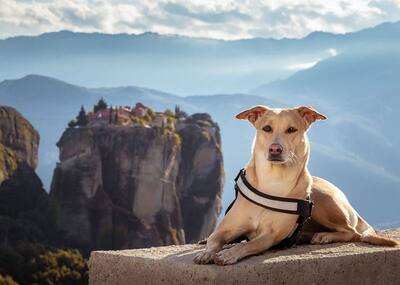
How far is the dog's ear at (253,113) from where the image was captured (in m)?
5.09

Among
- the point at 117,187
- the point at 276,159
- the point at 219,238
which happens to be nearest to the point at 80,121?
the point at 117,187

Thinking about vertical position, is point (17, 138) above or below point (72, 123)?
below

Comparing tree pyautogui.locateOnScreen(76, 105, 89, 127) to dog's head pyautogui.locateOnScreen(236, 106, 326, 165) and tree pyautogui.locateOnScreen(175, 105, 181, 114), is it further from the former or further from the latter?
dog's head pyautogui.locateOnScreen(236, 106, 326, 165)

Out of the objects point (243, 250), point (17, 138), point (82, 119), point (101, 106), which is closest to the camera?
point (243, 250)

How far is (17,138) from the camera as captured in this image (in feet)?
330

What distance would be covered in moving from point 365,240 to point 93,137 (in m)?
88.9

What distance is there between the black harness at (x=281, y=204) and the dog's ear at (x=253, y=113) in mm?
346

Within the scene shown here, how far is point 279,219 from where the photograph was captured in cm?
502

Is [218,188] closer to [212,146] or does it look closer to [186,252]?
[212,146]

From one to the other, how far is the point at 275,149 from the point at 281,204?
413 mm

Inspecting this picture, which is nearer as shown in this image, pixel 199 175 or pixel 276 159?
pixel 276 159

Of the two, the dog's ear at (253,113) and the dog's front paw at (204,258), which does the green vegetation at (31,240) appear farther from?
the dog's front paw at (204,258)

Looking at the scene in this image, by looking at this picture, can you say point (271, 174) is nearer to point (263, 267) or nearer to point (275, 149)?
point (275, 149)

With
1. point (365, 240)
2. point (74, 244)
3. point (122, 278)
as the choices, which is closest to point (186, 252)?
point (122, 278)
